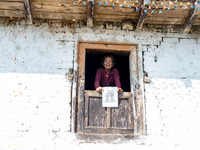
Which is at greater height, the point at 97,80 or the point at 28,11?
the point at 28,11

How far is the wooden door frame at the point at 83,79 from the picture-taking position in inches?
209

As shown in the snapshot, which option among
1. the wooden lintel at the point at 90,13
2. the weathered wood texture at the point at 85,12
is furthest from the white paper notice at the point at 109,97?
the weathered wood texture at the point at 85,12

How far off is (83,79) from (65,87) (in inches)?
16.0

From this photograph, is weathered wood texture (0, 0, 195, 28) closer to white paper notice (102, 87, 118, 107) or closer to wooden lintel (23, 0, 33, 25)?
wooden lintel (23, 0, 33, 25)

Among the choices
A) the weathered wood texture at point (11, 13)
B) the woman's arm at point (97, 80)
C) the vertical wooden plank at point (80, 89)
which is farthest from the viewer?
the woman's arm at point (97, 80)

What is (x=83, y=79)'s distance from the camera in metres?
5.59

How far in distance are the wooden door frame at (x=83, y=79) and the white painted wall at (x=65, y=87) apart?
0.38 ft

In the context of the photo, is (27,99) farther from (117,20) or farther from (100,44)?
(117,20)

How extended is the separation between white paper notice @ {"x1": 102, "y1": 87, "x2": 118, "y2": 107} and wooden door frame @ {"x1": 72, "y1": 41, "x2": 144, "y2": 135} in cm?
38

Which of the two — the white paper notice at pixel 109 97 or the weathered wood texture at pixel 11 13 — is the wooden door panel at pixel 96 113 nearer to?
the white paper notice at pixel 109 97

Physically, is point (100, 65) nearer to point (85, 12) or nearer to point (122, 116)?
point (85, 12)

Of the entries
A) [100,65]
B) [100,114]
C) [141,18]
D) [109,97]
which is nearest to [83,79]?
[109,97]

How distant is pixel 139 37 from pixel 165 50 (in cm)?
63

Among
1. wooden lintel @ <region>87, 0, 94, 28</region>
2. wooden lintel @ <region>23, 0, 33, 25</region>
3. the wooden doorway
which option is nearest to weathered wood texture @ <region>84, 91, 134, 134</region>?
the wooden doorway
